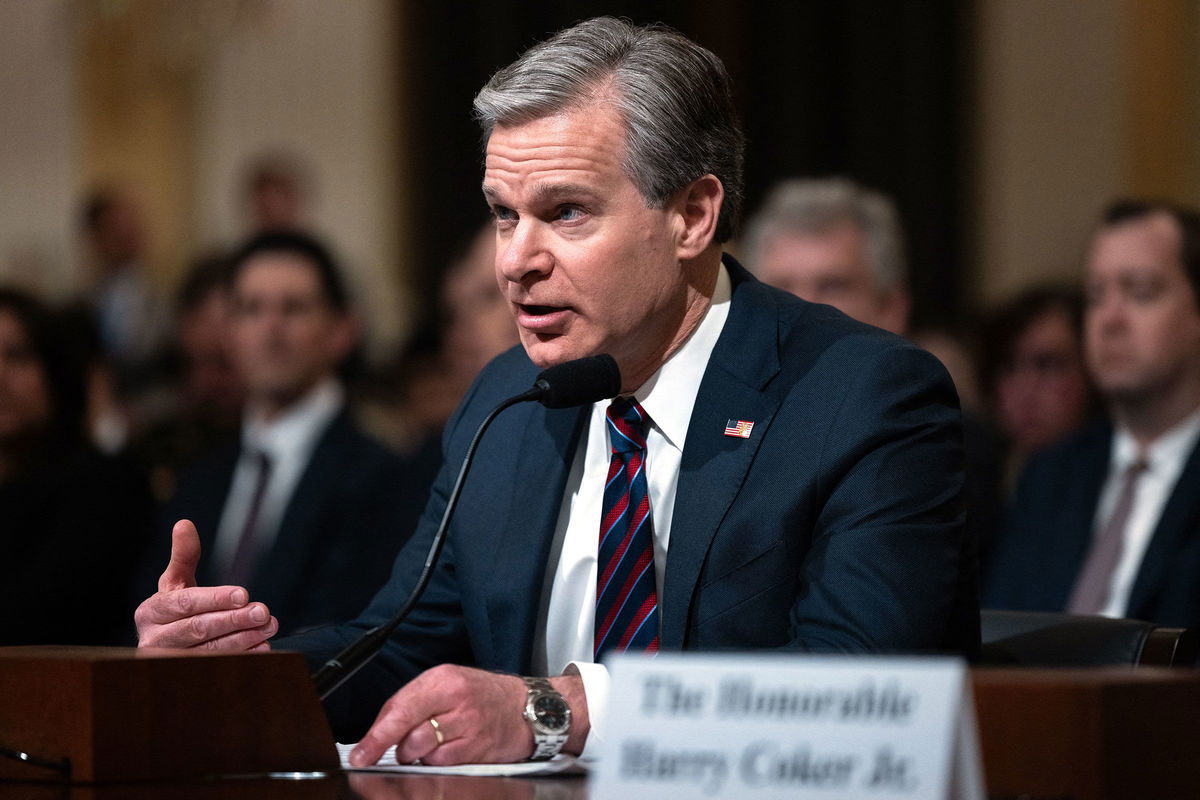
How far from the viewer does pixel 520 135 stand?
1871 mm

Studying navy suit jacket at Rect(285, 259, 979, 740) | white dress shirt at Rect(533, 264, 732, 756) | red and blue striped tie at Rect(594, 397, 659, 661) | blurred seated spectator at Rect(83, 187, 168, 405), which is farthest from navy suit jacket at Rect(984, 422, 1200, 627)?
blurred seated spectator at Rect(83, 187, 168, 405)

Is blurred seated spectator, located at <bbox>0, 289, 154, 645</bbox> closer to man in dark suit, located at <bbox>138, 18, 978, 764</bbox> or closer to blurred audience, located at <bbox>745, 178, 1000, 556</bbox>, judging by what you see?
blurred audience, located at <bbox>745, 178, 1000, 556</bbox>

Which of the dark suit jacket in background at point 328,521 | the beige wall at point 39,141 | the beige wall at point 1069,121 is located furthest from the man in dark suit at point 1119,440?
the beige wall at point 39,141

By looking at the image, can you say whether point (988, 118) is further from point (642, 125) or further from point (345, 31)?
point (642, 125)

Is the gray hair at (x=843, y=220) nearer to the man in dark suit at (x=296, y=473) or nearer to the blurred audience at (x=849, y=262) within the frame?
the blurred audience at (x=849, y=262)

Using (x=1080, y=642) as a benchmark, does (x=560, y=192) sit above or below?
above

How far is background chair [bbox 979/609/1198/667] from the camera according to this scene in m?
1.84

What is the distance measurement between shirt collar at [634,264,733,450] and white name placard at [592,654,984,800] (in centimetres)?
89

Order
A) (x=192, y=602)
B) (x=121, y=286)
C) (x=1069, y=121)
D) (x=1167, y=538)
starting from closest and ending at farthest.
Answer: (x=192, y=602), (x=1167, y=538), (x=1069, y=121), (x=121, y=286)

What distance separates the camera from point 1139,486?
3402mm

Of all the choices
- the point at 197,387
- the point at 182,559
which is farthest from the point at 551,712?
the point at 197,387

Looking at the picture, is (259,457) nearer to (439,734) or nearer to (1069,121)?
(439,734)

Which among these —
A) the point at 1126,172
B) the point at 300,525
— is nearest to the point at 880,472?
the point at 300,525

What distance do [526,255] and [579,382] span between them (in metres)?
0.22
